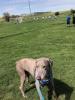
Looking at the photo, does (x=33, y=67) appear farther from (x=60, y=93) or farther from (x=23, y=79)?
(x=60, y=93)

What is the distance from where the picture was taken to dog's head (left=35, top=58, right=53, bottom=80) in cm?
738

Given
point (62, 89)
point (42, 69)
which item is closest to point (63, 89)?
point (62, 89)

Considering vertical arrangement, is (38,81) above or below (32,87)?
above

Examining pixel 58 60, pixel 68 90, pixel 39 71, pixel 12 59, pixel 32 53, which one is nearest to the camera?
pixel 39 71

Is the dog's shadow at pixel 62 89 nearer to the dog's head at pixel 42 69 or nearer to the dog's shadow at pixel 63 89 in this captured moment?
the dog's shadow at pixel 63 89

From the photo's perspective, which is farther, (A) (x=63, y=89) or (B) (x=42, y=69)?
(A) (x=63, y=89)

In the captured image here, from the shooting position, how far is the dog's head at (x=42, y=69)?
7.38 metres

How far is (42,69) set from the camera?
737 cm

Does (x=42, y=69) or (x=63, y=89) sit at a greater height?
(x=42, y=69)

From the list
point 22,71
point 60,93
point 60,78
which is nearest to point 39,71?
point 22,71

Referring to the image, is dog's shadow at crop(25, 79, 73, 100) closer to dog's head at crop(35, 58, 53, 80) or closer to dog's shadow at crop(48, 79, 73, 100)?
dog's shadow at crop(48, 79, 73, 100)

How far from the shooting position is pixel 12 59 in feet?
48.7

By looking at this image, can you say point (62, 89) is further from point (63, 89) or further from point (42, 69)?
point (42, 69)

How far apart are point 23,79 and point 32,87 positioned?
104 centimetres
